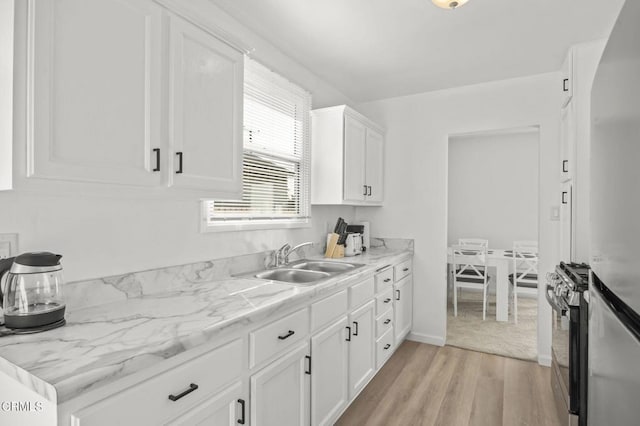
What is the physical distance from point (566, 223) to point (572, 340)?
123 cm

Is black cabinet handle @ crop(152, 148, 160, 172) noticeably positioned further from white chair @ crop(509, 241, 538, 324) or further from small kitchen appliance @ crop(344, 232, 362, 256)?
white chair @ crop(509, 241, 538, 324)

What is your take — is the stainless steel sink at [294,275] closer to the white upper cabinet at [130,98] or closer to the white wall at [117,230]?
the white wall at [117,230]

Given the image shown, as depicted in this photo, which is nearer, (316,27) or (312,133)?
(316,27)

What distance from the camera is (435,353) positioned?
3.36 m

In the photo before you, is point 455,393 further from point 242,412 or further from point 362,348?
point 242,412

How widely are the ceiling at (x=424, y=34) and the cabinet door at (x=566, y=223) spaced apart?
1.08 m

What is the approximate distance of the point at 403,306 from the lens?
3.39m

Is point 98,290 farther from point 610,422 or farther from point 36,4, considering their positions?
point 610,422

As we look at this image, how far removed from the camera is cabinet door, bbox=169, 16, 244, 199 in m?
1.48

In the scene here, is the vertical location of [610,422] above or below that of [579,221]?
below

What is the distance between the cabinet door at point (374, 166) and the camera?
346 centimetres

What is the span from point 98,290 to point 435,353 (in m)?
2.92

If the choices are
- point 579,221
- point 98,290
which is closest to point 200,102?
point 98,290

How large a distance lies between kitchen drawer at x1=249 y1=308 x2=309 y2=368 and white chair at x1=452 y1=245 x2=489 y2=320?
10.4 ft
